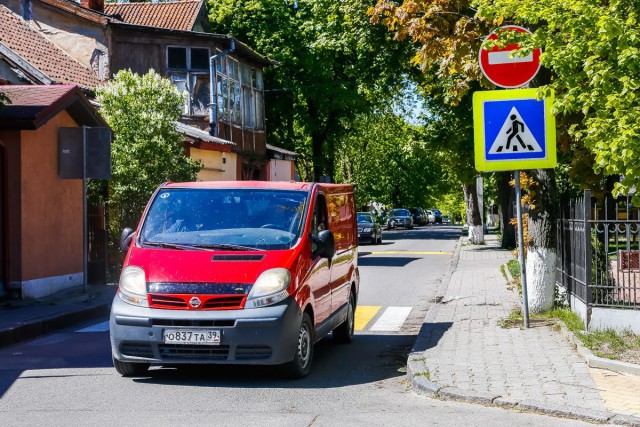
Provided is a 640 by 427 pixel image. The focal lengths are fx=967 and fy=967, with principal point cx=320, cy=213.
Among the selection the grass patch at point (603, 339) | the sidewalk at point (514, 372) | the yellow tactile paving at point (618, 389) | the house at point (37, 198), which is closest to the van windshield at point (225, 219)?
the sidewalk at point (514, 372)

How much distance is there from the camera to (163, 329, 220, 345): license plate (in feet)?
28.4

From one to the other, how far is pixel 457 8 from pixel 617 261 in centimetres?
491

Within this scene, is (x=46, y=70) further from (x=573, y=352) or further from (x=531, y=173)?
(x=573, y=352)

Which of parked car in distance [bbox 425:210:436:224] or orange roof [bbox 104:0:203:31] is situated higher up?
orange roof [bbox 104:0:203:31]

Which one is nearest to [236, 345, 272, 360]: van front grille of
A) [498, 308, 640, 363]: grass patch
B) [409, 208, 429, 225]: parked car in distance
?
[498, 308, 640, 363]: grass patch

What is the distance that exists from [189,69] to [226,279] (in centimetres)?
2655

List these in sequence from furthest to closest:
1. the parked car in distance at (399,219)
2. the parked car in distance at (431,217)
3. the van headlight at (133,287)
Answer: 1. the parked car in distance at (431,217)
2. the parked car in distance at (399,219)
3. the van headlight at (133,287)

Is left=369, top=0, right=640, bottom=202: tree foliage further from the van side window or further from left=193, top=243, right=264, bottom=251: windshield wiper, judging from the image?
left=193, top=243, right=264, bottom=251: windshield wiper

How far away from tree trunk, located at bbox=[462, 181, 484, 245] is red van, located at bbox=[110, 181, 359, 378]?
105 ft

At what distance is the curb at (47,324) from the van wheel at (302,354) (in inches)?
179

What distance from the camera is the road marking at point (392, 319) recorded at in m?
13.7

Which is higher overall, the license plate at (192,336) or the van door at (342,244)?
the van door at (342,244)

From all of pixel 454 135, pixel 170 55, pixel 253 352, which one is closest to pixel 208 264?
pixel 253 352

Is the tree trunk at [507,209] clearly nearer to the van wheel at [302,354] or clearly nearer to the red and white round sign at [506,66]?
the red and white round sign at [506,66]
